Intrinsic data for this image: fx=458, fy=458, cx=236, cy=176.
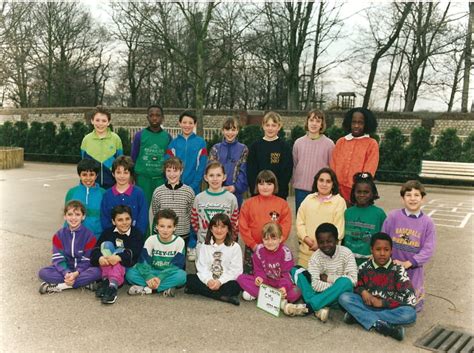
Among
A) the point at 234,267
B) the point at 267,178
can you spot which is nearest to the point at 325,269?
the point at 234,267

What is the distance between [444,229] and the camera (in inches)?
315

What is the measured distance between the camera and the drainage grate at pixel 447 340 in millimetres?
3582

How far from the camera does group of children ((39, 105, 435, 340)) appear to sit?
4.14 m

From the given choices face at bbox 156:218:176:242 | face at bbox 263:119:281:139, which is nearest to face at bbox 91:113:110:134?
face at bbox 156:218:176:242

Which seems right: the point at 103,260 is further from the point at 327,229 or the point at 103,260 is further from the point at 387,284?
the point at 387,284

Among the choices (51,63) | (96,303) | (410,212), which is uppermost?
(51,63)

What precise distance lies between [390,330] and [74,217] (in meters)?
3.24

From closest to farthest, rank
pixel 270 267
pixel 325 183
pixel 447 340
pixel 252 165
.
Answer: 1. pixel 447 340
2. pixel 270 267
3. pixel 325 183
4. pixel 252 165

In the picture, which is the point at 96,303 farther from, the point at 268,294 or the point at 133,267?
the point at 268,294

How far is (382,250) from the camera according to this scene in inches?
160

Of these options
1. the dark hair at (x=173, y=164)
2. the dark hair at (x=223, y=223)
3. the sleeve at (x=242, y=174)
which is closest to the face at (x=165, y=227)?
the dark hair at (x=223, y=223)

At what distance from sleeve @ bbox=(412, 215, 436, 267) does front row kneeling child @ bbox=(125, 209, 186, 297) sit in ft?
7.41

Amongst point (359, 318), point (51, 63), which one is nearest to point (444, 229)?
point (359, 318)

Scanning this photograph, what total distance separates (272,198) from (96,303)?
209 cm
